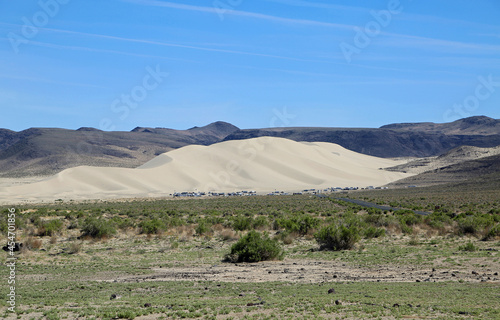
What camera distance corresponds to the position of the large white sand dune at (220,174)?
8362 centimetres

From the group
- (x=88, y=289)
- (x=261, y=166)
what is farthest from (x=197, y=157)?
(x=88, y=289)

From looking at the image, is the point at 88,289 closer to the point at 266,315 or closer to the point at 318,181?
the point at 266,315

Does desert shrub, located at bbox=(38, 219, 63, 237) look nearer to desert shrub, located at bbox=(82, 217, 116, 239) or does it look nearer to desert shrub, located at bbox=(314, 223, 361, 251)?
desert shrub, located at bbox=(82, 217, 116, 239)

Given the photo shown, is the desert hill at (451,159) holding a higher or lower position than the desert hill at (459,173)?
higher

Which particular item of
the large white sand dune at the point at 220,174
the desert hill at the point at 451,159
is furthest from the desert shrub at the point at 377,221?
the desert hill at the point at 451,159

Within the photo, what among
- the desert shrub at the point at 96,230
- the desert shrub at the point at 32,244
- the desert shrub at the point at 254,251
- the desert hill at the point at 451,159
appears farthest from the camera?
the desert hill at the point at 451,159

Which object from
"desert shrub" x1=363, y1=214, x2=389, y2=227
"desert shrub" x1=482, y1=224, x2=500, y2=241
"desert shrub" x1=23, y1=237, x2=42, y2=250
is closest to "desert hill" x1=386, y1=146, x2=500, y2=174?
"desert shrub" x1=363, y1=214, x2=389, y2=227

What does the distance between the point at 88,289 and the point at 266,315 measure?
5481mm

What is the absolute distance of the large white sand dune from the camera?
3292 inches

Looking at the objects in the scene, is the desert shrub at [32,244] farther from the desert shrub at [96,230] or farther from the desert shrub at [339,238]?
the desert shrub at [339,238]

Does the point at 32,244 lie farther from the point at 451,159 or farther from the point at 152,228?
the point at 451,159

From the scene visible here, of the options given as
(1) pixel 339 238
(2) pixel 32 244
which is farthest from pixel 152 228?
(1) pixel 339 238

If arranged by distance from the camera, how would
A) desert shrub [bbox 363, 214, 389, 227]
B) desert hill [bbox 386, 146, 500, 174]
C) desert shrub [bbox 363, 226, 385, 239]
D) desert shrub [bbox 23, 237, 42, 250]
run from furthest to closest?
desert hill [bbox 386, 146, 500, 174] → desert shrub [bbox 363, 214, 389, 227] → desert shrub [bbox 363, 226, 385, 239] → desert shrub [bbox 23, 237, 42, 250]

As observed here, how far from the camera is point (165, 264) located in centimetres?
1809
